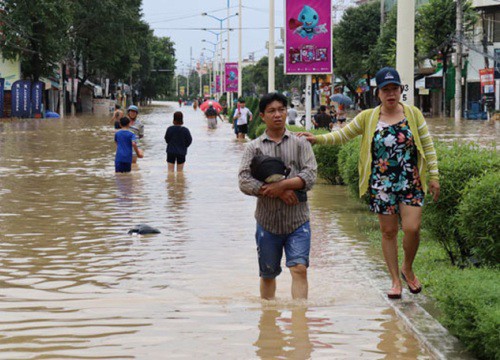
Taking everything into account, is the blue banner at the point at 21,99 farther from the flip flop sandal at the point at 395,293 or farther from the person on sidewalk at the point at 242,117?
the flip flop sandal at the point at 395,293

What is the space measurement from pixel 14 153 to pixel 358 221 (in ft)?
55.6

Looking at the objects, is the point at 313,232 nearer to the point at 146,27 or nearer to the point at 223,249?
the point at 223,249

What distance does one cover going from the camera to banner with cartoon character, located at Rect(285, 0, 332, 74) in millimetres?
21719

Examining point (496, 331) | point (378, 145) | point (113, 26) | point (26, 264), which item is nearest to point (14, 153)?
point (26, 264)

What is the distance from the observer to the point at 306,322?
6930mm

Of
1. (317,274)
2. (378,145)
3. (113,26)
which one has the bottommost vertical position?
(317,274)

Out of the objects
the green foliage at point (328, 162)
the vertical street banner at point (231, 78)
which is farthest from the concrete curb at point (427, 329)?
the vertical street banner at point (231, 78)

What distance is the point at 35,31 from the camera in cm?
6506

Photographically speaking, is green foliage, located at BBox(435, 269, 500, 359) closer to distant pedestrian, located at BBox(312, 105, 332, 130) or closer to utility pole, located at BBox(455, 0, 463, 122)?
distant pedestrian, located at BBox(312, 105, 332, 130)

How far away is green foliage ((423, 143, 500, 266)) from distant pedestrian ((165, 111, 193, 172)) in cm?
1152

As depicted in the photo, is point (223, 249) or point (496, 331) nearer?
point (496, 331)

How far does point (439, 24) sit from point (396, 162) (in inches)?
2313

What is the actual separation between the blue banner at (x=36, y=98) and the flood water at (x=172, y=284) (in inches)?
1865

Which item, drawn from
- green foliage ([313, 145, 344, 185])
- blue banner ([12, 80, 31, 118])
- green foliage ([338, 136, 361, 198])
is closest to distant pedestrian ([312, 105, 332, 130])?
green foliage ([313, 145, 344, 185])
